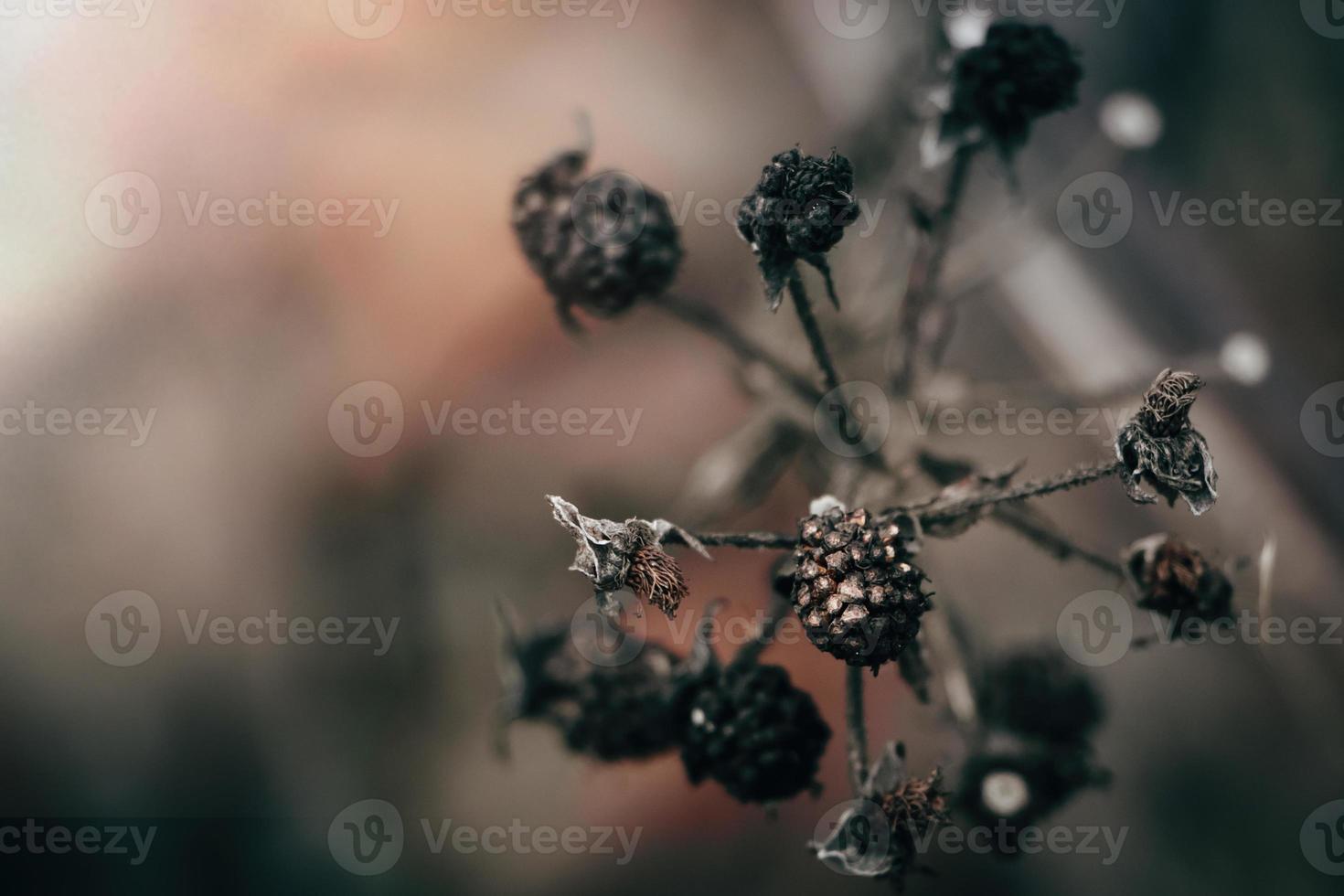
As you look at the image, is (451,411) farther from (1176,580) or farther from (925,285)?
(1176,580)

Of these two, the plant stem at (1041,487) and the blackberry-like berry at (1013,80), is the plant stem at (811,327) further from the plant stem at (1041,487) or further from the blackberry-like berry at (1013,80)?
the blackberry-like berry at (1013,80)

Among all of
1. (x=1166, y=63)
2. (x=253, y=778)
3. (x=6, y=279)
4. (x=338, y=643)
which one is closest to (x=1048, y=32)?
(x=1166, y=63)

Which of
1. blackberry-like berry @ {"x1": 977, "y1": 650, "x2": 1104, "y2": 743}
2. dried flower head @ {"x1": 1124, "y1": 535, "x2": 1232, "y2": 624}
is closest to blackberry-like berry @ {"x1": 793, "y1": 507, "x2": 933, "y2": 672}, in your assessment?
dried flower head @ {"x1": 1124, "y1": 535, "x2": 1232, "y2": 624}

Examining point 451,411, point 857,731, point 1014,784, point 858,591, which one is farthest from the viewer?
point 451,411

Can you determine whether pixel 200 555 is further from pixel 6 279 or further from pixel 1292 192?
pixel 1292 192

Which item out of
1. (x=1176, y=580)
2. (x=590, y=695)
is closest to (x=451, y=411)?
(x=590, y=695)

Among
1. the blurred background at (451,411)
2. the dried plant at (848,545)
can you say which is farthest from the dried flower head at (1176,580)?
the blurred background at (451,411)
